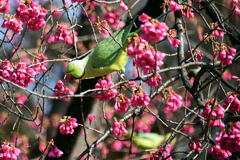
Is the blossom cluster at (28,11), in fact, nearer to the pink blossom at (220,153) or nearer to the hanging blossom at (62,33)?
the hanging blossom at (62,33)

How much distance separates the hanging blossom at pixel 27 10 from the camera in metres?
1.85

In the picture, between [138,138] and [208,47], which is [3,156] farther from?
[208,47]

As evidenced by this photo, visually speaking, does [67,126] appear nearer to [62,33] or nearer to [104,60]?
[104,60]

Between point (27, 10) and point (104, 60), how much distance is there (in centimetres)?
80

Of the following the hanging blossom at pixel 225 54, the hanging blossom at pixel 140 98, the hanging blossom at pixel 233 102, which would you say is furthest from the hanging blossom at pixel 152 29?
the hanging blossom at pixel 233 102

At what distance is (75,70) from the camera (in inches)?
91.0

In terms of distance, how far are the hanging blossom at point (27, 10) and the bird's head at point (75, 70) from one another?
1.93ft

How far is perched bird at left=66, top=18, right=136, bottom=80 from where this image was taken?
7.37 feet

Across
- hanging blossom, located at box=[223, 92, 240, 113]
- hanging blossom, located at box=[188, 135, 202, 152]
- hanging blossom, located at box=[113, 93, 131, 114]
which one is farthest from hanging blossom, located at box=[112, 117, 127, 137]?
hanging blossom, located at box=[223, 92, 240, 113]

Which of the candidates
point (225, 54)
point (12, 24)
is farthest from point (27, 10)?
point (225, 54)

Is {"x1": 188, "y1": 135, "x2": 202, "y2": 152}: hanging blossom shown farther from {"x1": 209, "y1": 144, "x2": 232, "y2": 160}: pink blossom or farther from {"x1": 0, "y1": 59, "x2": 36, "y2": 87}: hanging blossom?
{"x1": 0, "y1": 59, "x2": 36, "y2": 87}: hanging blossom

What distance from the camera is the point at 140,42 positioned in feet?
4.45

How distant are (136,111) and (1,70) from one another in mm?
1189

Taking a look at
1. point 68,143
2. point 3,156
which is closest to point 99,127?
point 68,143
